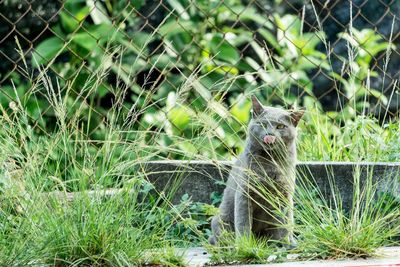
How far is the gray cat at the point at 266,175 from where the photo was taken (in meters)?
4.42

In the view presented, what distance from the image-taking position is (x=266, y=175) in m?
4.36

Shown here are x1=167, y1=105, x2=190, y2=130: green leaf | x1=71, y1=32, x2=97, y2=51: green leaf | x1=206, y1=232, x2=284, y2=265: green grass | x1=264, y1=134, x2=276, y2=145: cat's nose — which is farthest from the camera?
x1=71, y1=32, x2=97, y2=51: green leaf

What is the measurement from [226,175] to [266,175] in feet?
2.27

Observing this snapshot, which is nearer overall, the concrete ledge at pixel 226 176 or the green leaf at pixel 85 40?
the concrete ledge at pixel 226 176

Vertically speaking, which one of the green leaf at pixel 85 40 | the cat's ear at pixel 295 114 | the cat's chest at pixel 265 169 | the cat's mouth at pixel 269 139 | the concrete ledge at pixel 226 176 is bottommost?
the concrete ledge at pixel 226 176

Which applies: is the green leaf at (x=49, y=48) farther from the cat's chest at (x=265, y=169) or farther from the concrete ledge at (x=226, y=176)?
the cat's chest at (x=265, y=169)

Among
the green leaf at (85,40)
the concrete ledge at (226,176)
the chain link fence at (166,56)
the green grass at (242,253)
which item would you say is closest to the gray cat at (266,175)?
the concrete ledge at (226,176)

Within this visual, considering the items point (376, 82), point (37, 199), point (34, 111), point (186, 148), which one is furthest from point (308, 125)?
point (376, 82)

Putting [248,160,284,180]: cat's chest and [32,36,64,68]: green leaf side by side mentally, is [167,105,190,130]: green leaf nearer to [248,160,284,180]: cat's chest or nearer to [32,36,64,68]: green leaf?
[32,36,64,68]: green leaf

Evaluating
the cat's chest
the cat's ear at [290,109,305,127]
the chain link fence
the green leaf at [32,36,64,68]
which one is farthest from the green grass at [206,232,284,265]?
the green leaf at [32,36,64,68]

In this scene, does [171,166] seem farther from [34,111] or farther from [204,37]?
[204,37]

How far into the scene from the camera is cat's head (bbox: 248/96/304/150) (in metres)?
4.42

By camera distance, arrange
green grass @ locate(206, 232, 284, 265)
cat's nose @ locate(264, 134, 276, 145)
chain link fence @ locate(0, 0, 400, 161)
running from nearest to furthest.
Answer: green grass @ locate(206, 232, 284, 265) → cat's nose @ locate(264, 134, 276, 145) → chain link fence @ locate(0, 0, 400, 161)

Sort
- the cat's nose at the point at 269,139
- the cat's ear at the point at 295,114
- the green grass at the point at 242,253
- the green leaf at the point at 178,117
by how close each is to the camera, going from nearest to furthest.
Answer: the green grass at the point at 242,253
the cat's nose at the point at 269,139
the cat's ear at the point at 295,114
the green leaf at the point at 178,117
